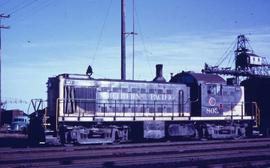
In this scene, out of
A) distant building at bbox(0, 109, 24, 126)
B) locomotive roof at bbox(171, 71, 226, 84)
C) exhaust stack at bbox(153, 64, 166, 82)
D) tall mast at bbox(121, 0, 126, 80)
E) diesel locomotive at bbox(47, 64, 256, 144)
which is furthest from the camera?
distant building at bbox(0, 109, 24, 126)

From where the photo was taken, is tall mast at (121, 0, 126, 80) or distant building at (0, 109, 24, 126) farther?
distant building at (0, 109, 24, 126)

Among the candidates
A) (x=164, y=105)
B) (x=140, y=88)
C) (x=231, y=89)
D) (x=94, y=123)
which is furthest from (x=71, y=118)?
(x=231, y=89)

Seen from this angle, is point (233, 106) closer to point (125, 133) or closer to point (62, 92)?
point (125, 133)

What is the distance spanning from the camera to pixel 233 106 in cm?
2355

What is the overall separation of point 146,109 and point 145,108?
0.28 feet

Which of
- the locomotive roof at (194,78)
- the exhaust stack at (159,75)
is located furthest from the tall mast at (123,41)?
the locomotive roof at (194,78)

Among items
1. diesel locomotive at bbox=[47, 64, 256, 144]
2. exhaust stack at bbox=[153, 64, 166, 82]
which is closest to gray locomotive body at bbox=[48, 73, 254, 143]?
diesel locomotive at bbox=[47, 64, 256, 144]

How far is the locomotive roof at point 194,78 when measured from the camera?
882 inches

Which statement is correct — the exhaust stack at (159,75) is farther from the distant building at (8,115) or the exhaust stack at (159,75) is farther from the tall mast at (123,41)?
the distant building at (8,115)

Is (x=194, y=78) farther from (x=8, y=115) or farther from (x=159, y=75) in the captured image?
(x=8, y=115)

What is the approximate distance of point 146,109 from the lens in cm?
2100

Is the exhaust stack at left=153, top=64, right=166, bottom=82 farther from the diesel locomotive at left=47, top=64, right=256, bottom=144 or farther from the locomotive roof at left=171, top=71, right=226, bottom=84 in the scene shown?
the locomotive roof at left=171, top=71, right=226, bottom=84

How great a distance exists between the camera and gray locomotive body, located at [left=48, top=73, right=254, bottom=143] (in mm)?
18578

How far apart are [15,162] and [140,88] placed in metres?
10.9
